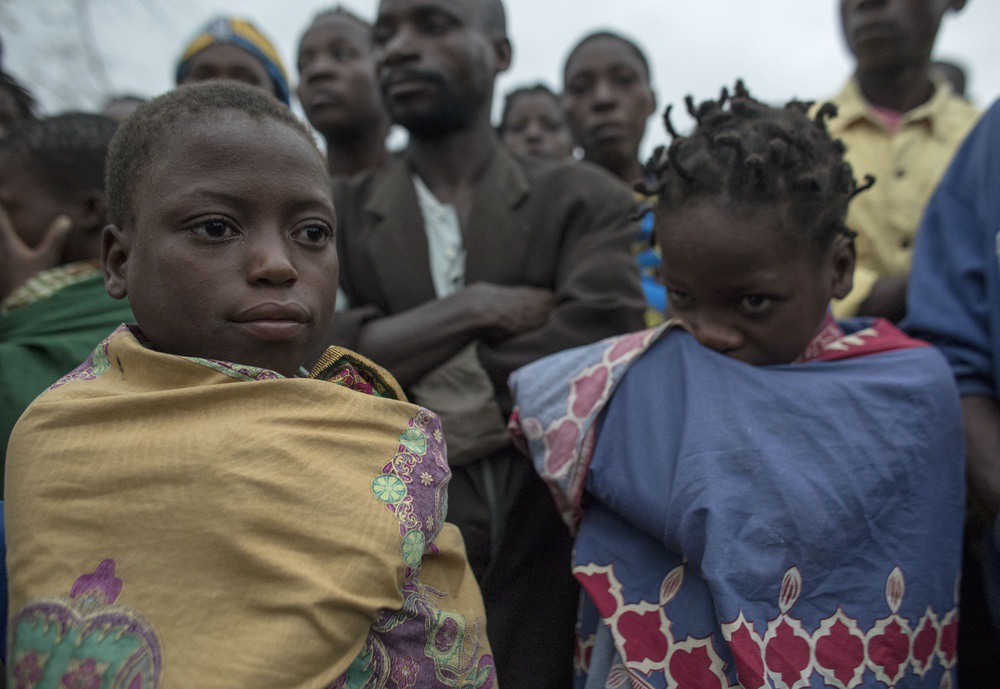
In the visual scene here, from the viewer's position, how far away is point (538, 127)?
5.47 m

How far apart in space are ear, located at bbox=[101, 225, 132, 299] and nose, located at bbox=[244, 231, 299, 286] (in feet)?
0.97

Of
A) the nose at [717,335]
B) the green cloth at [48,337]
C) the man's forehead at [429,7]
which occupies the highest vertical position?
the man's forehead at [429,7]

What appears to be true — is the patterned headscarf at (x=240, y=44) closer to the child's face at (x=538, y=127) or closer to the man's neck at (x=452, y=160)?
the man's neck at (x=452, y=160)

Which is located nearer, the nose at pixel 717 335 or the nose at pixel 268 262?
the nose at pixel 268 262

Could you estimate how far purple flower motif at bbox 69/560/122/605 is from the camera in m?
1.16

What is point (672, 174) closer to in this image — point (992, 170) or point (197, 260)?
point (992, 170)

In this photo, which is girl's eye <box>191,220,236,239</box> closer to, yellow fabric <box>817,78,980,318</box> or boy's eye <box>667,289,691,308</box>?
boy's eye <box>667,289,691,308</box>

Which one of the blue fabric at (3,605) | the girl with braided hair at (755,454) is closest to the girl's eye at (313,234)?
the girl with braided hair at (755,454)

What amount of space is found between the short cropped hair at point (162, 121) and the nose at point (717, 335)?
97 centimetres

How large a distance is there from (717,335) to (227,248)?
1114 mm

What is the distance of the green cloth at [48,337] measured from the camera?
1889 millimetres

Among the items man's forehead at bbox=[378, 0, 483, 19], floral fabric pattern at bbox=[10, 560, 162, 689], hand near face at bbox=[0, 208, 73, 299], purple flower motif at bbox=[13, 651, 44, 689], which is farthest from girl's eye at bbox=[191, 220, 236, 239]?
man's forehead at bbox=[378, 0, 483, 19]

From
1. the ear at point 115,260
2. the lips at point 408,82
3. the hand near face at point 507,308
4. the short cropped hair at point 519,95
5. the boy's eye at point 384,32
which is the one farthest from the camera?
the short cropped hair at point 519,95

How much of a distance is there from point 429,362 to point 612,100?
2.46 m
